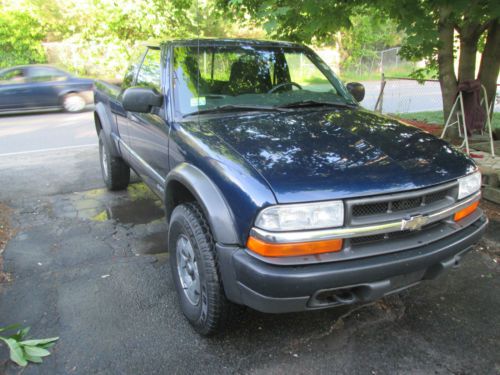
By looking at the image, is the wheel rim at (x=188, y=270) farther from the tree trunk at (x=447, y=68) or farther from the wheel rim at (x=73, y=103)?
the wheel rim at (x=73, y=103)

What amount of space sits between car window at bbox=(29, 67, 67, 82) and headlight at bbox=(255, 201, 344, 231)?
501 inches

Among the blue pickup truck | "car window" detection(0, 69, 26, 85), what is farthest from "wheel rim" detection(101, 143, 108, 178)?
"car window" detection(0, 69, 26, 85)

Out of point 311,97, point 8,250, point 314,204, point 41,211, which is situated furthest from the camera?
point 41,211

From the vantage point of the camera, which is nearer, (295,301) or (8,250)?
(295,301)

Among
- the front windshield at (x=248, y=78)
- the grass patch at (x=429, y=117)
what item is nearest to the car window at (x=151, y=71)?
the front windshield at (x=248, y=78)

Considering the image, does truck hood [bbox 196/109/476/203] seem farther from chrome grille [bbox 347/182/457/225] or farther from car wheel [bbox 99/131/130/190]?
car wheel [bbox 99/131/130/190]

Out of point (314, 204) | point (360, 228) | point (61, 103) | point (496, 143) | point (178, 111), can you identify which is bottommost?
point (61, 103)

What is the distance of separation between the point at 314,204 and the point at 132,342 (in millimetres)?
1495

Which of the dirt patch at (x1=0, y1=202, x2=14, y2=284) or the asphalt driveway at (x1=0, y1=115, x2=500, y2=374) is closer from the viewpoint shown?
the asphalt driveway at (x1=0, y1=115, x2=500, y2=374)

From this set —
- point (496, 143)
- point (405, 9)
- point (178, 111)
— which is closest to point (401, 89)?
point (496, 143)

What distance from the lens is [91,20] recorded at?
13734 mm

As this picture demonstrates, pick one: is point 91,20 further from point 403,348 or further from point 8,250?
point 403,348

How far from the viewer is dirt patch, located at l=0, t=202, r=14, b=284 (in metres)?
3.50

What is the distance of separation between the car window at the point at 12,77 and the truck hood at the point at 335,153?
11.7 m
